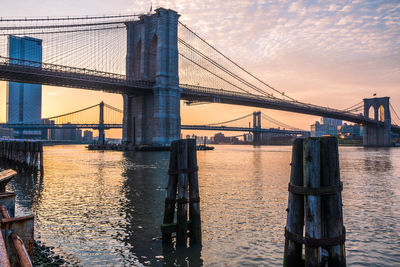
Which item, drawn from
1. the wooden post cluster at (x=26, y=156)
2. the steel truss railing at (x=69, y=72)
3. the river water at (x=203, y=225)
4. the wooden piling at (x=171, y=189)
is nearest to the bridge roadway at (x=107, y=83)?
the steel truss railing at (x=69, y=72)

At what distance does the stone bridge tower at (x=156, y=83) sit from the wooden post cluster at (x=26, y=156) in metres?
29.9

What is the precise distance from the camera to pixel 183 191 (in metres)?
6.59

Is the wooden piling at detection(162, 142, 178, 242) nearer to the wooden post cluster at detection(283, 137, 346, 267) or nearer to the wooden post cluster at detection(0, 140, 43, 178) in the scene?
the wooden post cluster at detection(283, 137, 346, 267)

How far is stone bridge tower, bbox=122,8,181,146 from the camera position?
55625mm

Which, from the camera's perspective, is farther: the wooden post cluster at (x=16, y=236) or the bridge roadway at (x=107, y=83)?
the bridge roadway at (x=107, y=83)

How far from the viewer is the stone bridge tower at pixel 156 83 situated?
2190 inches

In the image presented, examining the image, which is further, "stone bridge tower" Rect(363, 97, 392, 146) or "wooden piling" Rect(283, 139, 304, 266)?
"stone bridge tower" Rect(363, 97, 392, 146)

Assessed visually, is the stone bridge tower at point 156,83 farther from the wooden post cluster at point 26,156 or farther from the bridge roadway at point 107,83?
the wooden post cluster at point 26,156

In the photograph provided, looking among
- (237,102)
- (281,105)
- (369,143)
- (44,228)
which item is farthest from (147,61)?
(369,143)

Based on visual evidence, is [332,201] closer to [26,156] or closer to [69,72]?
[26,156]

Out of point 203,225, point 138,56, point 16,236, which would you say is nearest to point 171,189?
point 203,225

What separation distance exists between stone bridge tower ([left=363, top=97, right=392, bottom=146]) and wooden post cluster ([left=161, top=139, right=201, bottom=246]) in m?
113

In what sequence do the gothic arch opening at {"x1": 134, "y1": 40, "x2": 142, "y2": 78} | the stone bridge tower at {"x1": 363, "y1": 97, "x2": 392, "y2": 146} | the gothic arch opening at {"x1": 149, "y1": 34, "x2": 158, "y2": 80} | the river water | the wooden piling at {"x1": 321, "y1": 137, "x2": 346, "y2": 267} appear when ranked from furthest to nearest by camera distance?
the stone bridge tower at {"x1": 363, "y1": 97, "x2": 392, "y2": 146} → the gothic arch opening at {"x1": 134, "y1": 40, "x2": 142, "y2": 78} → the gothic arch opening at {"x1": 149, "y1": 34, "x2": 158, "y2": 80} → the river water → the wooden piling at {"x1": 321, "y1": 137, "x2": 346, "y2": 267}

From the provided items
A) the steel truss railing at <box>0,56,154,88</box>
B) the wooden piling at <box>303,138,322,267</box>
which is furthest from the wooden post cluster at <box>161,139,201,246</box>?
the steel truss railing at <box>0,56,154,88</box>
